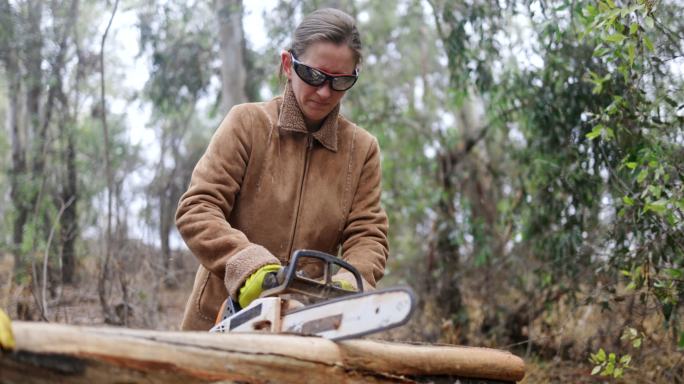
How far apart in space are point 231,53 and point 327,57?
5.98 meters

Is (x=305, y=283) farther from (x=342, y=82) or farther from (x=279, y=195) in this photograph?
(x=342, y=82)

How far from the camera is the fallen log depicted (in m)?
1.67

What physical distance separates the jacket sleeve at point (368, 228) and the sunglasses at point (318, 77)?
19.7 inches

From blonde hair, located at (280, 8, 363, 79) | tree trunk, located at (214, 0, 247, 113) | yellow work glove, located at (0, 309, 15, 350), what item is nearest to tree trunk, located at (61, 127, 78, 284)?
tree trunk, located at (214, 0, 247, 113)

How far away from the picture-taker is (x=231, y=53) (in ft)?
28.0

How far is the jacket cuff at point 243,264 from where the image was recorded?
2482 mm

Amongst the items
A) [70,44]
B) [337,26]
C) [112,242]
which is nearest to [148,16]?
[70,44]

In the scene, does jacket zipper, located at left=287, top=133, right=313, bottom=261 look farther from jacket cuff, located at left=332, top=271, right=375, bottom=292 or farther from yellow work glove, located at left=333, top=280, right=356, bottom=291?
yellow work glove, located at left=333, top=280, right=356, bottom=291

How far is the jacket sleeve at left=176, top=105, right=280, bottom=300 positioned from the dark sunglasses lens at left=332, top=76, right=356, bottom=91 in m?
0.42

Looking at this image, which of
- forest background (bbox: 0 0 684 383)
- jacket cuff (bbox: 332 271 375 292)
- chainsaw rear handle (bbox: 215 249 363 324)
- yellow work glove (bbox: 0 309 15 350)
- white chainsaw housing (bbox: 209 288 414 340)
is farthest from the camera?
forest background (bbox: 0 0 684 383)

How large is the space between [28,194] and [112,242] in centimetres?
418

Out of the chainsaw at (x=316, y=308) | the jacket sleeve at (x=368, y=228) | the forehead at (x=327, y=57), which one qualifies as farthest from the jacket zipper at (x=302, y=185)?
the chainsaw at (x=316, y=308)

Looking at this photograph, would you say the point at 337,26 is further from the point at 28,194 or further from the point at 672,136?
the point at 28,194

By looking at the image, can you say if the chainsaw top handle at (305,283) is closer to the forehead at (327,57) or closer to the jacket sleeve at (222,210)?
the jacket sleeve at (222,210)
